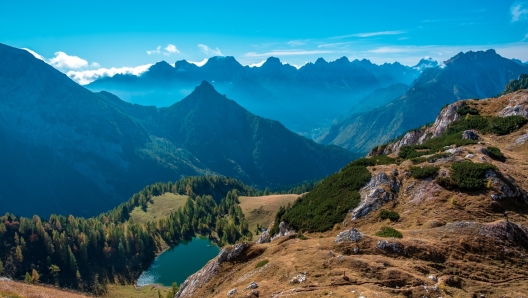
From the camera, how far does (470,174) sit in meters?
59.4

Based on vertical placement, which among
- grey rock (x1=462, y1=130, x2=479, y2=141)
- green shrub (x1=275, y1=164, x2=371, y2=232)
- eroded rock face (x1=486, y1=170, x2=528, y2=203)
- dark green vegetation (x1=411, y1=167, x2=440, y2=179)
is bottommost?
green shrub (x1=275, y1=164, x2=371, y2=232)

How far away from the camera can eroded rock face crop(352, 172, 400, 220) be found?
61.0m

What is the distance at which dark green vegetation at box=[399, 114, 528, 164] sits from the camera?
3248 inches

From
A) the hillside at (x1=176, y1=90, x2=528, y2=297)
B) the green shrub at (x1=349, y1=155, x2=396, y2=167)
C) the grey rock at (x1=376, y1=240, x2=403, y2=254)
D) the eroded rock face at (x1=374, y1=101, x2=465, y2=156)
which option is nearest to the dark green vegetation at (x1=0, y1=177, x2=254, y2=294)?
the eroded rock face at (x1=374, y1=101, x2=465, y2=156)

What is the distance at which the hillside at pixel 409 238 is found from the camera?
36250 mm

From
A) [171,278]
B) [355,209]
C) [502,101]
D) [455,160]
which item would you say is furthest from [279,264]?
[171,278]

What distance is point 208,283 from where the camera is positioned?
55250 millimetres

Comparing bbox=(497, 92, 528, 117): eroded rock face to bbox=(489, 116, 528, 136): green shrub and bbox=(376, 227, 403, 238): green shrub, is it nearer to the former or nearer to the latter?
bbox=(489, 116, 528, 136): green shrub

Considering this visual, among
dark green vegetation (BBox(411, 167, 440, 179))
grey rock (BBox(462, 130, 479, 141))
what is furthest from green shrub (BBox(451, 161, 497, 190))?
grey rock (BBox(462, 130, 479, 141))

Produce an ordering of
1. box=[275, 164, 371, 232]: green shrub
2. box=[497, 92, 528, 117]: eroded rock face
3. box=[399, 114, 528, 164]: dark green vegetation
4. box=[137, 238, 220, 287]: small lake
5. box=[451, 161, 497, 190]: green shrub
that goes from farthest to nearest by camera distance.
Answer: box=[137, 238, 220, 287]: small lake
box=[497, 92, 528, 117]: eroded rock face
box=[399, 114, 528, 164]: dark green vegetation
box=[275, 164, 371, 232]: green shrub
box=[451, 161, 497, 190]: green shrub

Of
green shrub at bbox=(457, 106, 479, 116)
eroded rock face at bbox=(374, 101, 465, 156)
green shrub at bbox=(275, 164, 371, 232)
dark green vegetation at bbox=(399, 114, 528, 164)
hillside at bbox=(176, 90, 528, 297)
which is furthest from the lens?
eroded rock face at bbox=(374, 101, 465, 156)

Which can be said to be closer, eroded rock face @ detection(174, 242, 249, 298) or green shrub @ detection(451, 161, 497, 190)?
green shrub @ detection(451, 161, 497, 190)

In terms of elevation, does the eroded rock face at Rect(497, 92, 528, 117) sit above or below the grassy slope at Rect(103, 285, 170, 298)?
above

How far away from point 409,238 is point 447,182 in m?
20.4
